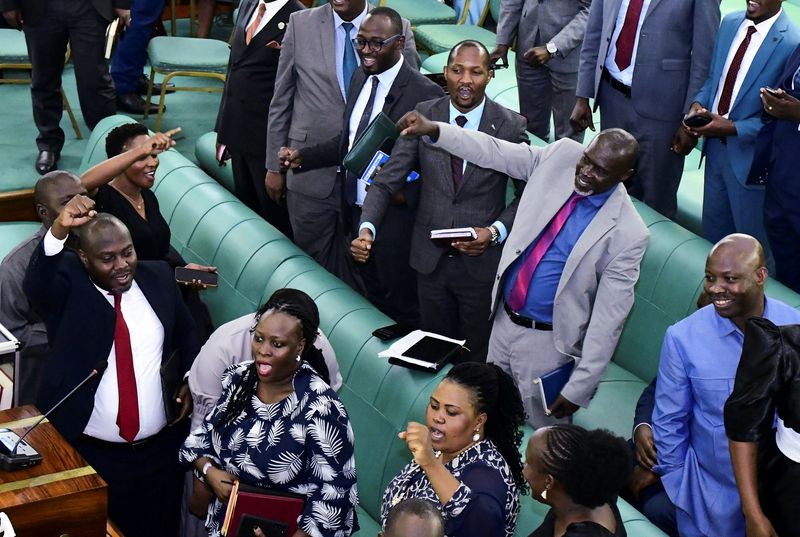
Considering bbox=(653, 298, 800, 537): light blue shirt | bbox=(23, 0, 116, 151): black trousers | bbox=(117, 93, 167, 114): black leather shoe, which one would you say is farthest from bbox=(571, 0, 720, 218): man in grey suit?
bbox=(117, 93, 167, 114): black leather shoe

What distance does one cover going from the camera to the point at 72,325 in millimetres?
3762

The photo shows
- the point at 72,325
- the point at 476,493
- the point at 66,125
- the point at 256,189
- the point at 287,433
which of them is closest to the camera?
the point at 476,493

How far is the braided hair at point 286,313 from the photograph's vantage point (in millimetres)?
3432

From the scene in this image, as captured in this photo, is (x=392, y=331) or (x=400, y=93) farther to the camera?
(x=400, y=93)

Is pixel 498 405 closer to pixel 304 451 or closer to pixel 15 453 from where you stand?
pixel 304 451

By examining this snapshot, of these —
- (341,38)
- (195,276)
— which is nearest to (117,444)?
(195,276)

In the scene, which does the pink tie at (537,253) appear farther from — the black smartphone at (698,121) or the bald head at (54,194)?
the bald head at (54,194)

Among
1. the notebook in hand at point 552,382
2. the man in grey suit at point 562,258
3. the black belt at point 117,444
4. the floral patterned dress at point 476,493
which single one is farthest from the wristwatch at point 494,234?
the black belt at point 117,444

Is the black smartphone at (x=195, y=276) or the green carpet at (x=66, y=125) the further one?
the green carpet at (x=66, y=125)

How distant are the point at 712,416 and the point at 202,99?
191 inches

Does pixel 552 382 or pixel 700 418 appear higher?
pixel 700 418

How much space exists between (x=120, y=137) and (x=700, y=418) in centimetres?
243

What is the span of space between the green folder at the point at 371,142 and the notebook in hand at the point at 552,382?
1.03 m

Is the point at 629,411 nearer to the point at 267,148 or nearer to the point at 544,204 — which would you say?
the point at 544,204
